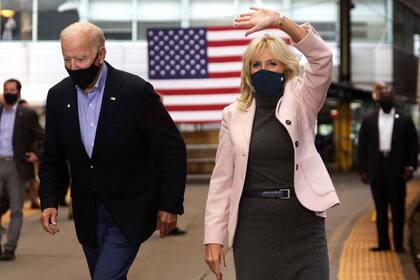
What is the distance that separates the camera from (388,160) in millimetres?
8461

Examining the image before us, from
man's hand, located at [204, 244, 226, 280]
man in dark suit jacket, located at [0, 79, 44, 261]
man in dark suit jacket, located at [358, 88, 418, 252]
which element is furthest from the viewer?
man in dark suit jacket, located at [358, 88, 418, 252]

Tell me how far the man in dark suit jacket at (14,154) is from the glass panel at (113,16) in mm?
17721

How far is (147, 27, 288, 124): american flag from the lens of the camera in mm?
17219

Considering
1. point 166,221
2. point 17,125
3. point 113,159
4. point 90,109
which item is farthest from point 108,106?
point 17,125

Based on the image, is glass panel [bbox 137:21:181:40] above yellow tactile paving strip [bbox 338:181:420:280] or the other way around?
above

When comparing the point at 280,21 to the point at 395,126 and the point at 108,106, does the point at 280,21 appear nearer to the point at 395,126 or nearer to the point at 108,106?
the point at 108,106

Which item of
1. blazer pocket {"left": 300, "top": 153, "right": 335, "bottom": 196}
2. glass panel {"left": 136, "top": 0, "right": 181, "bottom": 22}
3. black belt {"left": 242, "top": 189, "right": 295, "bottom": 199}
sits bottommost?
black belt {"left": 242, "top": 189, "right": 295, "bottom": 199}

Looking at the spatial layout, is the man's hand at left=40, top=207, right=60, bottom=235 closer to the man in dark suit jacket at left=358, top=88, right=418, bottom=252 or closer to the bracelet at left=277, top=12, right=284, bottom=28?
the bracelet at left=277, top=12, right=284, bottom=28

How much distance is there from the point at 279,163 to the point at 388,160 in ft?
17.3

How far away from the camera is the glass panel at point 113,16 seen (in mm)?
26312

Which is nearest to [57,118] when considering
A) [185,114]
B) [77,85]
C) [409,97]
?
[77,85]

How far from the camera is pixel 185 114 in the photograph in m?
18.0

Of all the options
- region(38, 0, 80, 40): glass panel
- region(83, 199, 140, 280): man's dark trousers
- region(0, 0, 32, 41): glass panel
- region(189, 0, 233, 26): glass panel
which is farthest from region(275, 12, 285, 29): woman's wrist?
region(189, 0, 233, 26): glass panel

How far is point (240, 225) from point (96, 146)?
2.55ft
